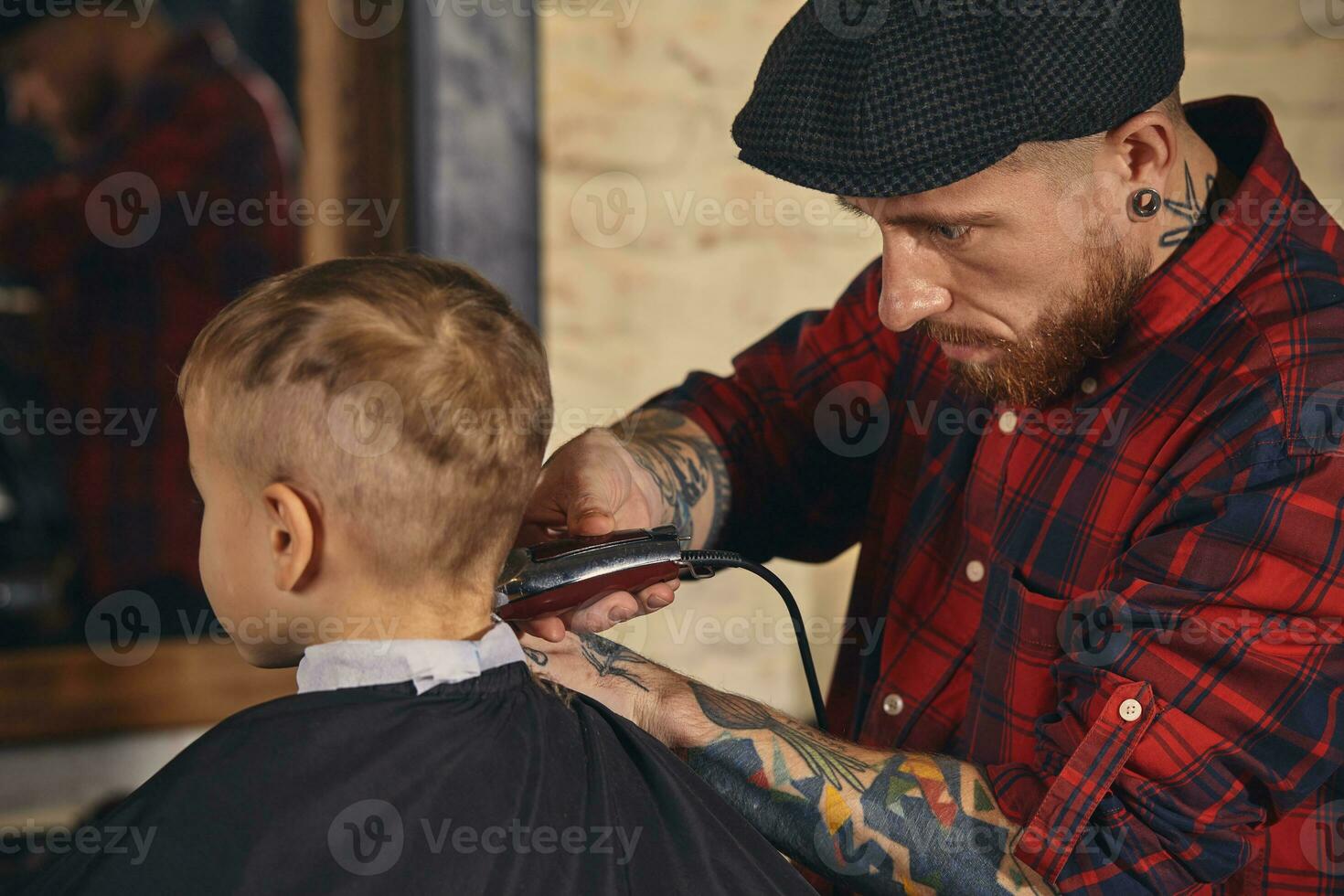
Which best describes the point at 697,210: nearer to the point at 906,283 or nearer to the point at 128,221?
the point at 128,221

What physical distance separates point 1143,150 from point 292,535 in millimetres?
796

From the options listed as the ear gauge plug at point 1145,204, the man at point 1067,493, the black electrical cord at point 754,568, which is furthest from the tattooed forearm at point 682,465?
the ear gauge plug at point 1145,204

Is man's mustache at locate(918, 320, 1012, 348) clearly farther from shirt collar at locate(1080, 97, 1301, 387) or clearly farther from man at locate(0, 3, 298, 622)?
man at locate(0, 3, 298, 622)

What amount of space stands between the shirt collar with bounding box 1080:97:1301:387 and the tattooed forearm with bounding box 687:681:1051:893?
1.38 feet

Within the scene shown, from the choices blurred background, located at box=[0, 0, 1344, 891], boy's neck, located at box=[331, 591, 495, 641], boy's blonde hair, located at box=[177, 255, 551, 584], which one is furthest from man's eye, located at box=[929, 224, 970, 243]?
blurred background, located at box=[0, 0, 1344, 891]

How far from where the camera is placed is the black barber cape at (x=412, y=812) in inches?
32.5

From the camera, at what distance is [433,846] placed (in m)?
0.86

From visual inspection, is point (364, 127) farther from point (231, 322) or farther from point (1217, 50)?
point (1217, 50)

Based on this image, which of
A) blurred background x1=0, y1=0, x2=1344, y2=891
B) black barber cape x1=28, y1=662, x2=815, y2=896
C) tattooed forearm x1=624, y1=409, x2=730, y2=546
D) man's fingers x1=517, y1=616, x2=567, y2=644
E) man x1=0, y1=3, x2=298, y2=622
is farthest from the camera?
man x1=0, y1=3, x2=298, y2=622

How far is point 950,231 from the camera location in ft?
3.60

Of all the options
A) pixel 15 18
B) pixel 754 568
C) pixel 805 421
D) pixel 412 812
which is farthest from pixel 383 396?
pixel 15 18

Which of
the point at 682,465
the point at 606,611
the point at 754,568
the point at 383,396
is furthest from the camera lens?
the point at 682,465

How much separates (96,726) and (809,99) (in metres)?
2.02

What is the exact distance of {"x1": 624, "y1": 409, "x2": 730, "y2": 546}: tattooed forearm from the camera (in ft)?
4.45
